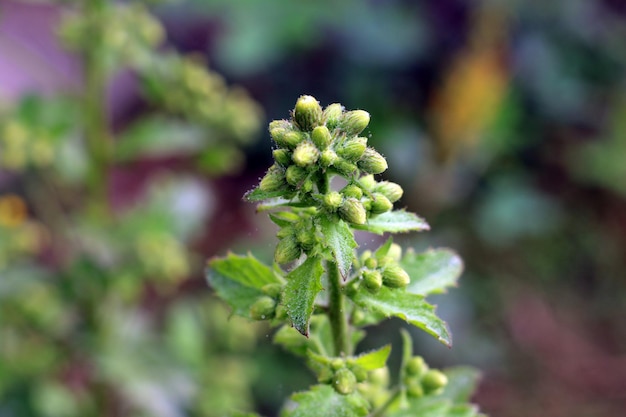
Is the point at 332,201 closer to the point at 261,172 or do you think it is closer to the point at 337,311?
the point at 337,311

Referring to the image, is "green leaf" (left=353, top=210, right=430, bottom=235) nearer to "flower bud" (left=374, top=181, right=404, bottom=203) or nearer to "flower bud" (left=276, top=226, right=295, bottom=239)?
"flower bud" (left=374, top=181, right=404, bottom=203)

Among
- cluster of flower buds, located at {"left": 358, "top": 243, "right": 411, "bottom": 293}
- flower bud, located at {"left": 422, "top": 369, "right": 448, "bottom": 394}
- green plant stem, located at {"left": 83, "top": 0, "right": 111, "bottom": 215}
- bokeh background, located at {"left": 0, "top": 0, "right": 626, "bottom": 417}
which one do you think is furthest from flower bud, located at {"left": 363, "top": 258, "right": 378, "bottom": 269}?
green plant stem, located at {"left": 83, "top": 0, "right": 111, "bottom": 215}

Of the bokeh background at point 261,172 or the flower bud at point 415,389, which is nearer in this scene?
the flower bud at point 415,389

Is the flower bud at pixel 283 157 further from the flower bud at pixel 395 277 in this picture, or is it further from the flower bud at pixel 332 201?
the flower bud at pixel 395 277

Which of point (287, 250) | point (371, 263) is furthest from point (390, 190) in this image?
point (287, 250)

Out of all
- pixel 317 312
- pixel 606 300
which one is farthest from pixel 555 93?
pixel 317 312

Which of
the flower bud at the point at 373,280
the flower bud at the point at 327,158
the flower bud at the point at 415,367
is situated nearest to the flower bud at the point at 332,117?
the flower bud at the point at 327,158

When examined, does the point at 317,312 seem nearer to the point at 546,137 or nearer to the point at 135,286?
the point at 135,286
